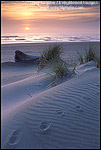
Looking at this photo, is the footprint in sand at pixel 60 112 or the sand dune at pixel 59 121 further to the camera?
the footprint in sand at pixel 60 112

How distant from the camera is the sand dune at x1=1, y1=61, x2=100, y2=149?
2110 millimetres

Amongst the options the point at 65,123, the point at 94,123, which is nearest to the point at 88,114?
the point at 94,123

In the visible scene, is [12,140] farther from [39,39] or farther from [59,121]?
[39,39]

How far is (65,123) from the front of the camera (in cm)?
238

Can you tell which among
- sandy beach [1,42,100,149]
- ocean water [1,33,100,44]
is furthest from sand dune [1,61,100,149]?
ocean water [1,33,100,44]

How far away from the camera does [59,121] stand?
2.42 meters

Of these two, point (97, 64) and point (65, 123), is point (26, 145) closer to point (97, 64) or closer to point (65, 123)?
point (65, 123)

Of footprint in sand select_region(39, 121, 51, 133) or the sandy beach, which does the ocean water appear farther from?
footprint in sand select_region(39, 121, 51, 133)

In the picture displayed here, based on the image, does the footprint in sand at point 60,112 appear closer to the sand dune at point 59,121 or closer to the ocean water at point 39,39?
the sand dune at point 59,121

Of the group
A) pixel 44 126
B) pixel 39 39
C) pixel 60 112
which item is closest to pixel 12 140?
pixel 44 126

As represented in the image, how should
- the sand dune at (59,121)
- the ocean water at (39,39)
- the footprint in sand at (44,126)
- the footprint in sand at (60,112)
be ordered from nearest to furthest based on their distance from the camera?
the sand dune at (59,121)
the footprint in sand at (44,126)
the footprint in sand at (60,112)
the ocean water at (39,39)

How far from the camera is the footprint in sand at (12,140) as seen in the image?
2165 mm

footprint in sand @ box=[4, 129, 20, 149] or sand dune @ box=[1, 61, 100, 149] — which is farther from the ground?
sand dune @ box=[1, 61, 100, 149]

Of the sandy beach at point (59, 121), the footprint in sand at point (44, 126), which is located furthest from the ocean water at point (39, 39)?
the footprint in sand at point (44, 126)
